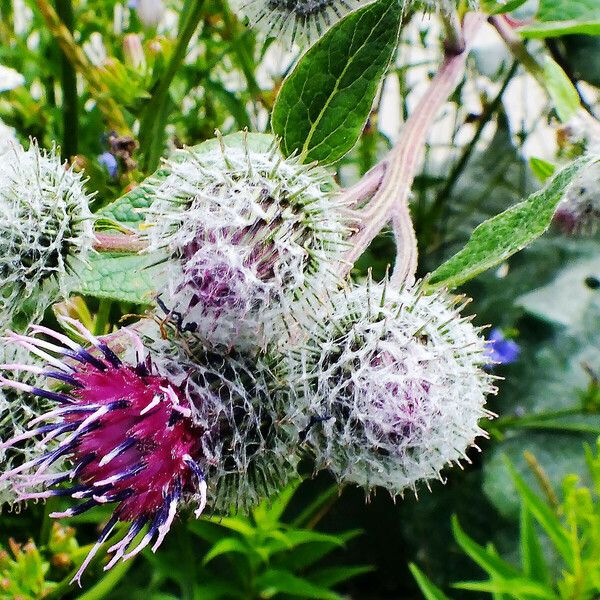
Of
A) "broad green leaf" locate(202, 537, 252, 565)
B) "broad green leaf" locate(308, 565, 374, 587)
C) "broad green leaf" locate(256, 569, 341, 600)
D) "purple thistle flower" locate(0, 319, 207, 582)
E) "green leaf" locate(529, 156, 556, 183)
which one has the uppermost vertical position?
"purple thistle flower" locate(0, 319, 207, 582)

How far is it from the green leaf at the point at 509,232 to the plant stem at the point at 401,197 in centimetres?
3

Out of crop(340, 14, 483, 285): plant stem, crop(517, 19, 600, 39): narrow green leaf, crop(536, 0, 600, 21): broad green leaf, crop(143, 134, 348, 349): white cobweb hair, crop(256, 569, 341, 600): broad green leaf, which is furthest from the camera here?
Answer: crop(256, 569, 341, 600): broad green leaf

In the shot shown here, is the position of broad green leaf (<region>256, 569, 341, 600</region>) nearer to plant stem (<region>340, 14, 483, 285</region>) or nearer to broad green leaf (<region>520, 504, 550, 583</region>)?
broad green leaf (<region>520, 504, 550, 583</region>)

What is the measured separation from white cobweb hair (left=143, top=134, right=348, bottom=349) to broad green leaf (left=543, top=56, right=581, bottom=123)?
414 millimetres

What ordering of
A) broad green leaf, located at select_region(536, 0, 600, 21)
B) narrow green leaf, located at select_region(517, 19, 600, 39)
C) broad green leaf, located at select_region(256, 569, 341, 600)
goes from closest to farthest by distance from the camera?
1. narrow green leaf, located at select_region(517, 19, 600, 39)
2. broad green leaf, located at select_region(536, 0, 600, 21)
3. broad green leaf, located at select_region(256, 569, 341, 600)

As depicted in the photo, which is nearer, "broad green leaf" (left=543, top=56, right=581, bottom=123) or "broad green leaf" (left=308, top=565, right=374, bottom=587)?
"broad green leaf" (left=543, top=56, right=581, bottom=123)

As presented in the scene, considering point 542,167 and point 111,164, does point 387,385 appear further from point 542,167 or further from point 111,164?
point 111,164

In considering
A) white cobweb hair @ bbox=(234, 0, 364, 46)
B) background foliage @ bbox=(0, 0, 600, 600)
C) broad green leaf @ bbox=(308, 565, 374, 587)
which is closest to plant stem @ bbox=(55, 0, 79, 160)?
background foliage @ bbox=(0, 0, 600, 600)

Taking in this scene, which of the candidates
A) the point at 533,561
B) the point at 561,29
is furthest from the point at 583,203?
the point at 533,561

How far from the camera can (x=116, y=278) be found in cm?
56

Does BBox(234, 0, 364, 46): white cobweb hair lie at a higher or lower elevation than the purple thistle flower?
higher

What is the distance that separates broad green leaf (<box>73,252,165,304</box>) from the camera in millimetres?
538

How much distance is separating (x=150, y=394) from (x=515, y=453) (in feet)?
2.79

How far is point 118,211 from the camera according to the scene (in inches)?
22.4
